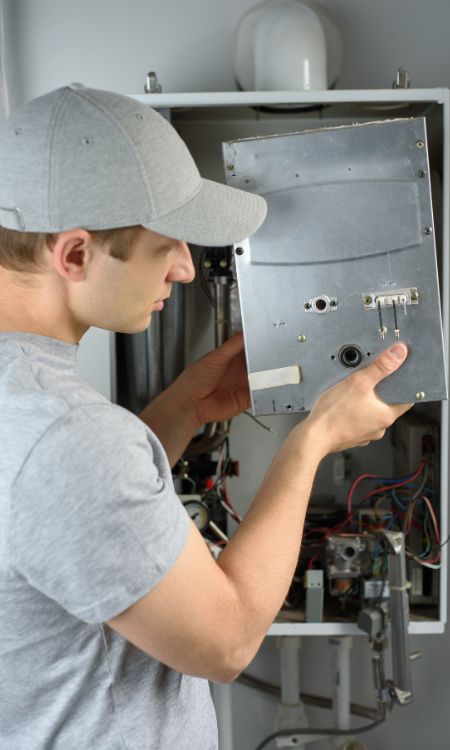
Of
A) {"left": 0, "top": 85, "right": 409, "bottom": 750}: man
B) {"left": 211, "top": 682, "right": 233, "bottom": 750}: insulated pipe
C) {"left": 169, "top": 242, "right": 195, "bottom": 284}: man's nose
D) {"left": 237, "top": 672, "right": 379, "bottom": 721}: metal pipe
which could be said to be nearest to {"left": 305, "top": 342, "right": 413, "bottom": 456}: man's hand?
{"left": 0, "top": 85, "right": 409, "bottom": 750}: man

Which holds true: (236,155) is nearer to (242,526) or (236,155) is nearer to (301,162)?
(301,162)

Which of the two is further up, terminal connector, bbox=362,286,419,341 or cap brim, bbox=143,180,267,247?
cap brim, bbox=143,180,267,247

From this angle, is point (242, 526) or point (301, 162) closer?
point (242, 526)

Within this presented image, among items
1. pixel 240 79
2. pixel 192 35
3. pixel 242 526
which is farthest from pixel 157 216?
pixel 192 35

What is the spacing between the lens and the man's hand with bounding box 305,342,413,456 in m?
0.98

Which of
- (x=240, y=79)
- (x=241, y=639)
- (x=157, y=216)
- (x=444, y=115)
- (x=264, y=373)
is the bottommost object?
(x=241, y=639)

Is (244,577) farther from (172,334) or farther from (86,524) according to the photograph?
(172,334)

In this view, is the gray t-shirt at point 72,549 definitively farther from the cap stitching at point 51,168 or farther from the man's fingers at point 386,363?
the man's fingers at point 386,363

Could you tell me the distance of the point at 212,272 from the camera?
1.46 meters

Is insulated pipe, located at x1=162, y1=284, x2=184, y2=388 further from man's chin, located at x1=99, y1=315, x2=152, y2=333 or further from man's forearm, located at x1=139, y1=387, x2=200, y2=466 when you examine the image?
man's chin, located at x1=99, y1=315, x2=152, y2=333

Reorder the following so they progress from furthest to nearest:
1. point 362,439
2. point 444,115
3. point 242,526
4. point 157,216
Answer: point 444,115 → point 362,439 → point 242,526 → point 157,216

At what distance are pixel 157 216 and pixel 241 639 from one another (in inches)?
16.9

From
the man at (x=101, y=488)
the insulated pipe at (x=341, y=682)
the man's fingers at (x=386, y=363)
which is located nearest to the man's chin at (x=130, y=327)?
the man at (x=101, y=488)

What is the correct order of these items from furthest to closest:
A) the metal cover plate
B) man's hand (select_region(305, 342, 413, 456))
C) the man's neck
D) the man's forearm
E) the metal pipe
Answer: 1. the metal pipe
2. the man's forearm
3. the metal cover plate
4. man's hand (select_region(305, 342, 413, 456))
5. the man's neck
